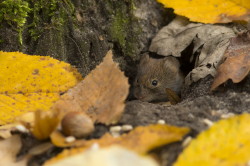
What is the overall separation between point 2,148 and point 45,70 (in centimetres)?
75

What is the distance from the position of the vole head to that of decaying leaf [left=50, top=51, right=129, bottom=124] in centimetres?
121

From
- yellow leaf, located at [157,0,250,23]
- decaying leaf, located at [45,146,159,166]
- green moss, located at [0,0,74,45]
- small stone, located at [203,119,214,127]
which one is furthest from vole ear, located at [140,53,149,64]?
decaying leaf, located at [45,146,159,166]

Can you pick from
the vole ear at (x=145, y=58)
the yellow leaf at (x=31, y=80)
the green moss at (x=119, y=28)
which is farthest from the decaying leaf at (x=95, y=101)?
the vole ear at (x=145, y=58)

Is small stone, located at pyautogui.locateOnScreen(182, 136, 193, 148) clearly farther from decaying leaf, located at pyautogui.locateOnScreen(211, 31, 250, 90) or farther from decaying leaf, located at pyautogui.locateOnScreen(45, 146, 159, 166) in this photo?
decaying leaf, located at pyautogui.locateOnScreen(211, 31, 250, 90)

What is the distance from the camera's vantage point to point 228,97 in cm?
207

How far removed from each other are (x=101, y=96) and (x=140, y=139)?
0.44 m

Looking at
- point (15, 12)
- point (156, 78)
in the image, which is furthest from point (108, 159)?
point (156, 78)

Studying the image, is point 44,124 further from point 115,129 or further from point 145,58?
point 145,58

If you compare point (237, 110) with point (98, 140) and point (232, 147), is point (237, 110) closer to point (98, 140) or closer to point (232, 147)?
point (232, 147)

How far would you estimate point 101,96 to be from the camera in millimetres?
1928

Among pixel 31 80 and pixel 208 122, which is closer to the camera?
pixel 208 122

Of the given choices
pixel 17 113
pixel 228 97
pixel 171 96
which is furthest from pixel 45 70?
pixel 228 97

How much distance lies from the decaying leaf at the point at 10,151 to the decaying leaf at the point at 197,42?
116 centimetres

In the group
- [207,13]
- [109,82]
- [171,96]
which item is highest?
[207,13]
